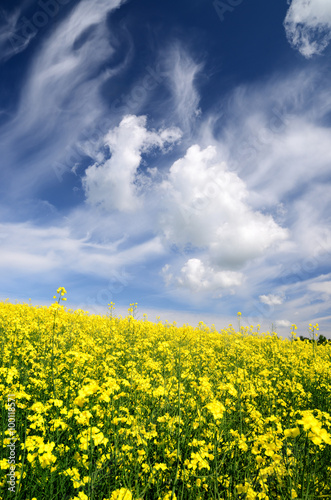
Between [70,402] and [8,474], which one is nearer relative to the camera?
[8,474]

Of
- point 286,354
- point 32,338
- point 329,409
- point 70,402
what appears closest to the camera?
point 70,402

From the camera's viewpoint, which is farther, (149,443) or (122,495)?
(149,443)

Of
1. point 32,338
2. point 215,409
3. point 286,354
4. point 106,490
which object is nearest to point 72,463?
point 106,490

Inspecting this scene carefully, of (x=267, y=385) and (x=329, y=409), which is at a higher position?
(x=267, y=385)

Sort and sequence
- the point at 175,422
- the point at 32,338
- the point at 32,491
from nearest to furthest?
the point at 32,491
the point at 175,422
the point at 32,338

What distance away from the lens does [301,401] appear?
600 centimetres

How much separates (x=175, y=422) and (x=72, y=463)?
1227 mm

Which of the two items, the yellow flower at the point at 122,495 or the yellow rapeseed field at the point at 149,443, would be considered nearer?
the yellow flower at the point at 122,495

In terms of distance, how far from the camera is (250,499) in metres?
2.40

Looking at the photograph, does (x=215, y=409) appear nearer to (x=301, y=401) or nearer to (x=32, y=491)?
(x=32, y=491)

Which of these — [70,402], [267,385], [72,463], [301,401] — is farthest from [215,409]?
[301,401]

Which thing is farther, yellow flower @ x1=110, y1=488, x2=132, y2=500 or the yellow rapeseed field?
the yellow rapeseed field

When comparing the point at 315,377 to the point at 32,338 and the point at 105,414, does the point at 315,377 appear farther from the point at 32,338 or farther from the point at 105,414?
the point at 32,338

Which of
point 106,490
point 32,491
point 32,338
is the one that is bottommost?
point 106,490
